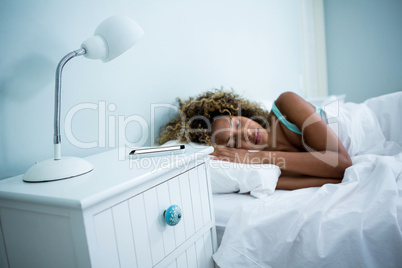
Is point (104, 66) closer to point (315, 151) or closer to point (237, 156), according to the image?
point (237, 156)

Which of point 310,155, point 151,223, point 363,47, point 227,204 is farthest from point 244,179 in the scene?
point 363,47

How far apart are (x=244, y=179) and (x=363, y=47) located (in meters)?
3.00

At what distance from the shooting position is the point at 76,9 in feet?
3.14

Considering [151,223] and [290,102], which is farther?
[290,102]

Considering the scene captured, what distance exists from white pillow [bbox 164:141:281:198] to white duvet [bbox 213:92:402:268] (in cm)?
5

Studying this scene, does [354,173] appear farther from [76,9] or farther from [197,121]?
[76,9]

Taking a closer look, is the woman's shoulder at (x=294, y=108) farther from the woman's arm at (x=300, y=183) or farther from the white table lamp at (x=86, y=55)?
the white table lamp at (x=86, y=55)

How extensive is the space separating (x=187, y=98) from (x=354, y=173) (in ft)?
2.81

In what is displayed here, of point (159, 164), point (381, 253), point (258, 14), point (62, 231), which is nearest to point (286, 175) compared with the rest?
point (381, 253)

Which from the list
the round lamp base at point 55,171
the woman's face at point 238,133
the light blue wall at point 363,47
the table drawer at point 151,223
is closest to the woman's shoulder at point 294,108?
the woman's face at point 238,133

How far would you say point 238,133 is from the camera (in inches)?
55.5

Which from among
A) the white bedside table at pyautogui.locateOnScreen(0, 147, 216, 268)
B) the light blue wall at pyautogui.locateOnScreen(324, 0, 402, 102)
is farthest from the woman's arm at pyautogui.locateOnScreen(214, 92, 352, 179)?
the light blue wall at pyautogui.locateOnScreen(324, 0, 402, 102)

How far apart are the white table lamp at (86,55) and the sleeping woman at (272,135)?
0.59m

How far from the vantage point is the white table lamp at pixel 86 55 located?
25.7 inches
